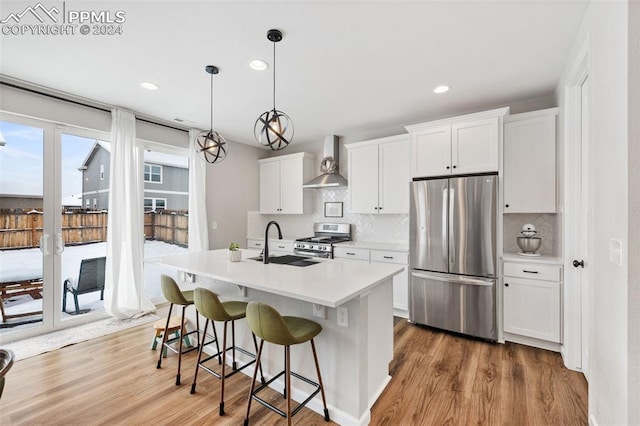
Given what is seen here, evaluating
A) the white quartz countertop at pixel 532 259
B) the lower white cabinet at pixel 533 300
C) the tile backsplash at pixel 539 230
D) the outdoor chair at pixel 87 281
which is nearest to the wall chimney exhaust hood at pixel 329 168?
the tile backsplash at pixel 539 230

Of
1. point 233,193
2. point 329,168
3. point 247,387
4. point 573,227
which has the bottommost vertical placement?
point 247,387

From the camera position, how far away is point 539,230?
10.4 feet

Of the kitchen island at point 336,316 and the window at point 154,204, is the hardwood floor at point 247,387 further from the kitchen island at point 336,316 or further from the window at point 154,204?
the window at point 154,204

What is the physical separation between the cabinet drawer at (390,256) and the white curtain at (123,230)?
127 inches

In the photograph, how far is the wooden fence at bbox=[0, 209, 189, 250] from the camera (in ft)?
9.57

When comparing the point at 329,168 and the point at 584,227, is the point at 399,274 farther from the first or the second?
the point at 329,168

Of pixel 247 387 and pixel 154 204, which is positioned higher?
pixel 154 204

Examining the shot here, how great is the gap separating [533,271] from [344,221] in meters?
2.72

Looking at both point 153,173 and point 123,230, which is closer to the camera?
point 123,230

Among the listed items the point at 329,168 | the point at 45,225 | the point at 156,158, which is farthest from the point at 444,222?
the point at 45,225

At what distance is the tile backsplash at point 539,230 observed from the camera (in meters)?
3.09

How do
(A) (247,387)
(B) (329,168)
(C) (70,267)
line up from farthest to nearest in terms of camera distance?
(B) (329,168)
(C) (70,267)
(A) (247,387)

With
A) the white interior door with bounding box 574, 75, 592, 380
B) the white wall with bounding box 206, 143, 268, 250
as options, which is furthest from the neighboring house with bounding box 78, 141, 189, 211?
the white interior door with bounding box 574, 75, 592, 380

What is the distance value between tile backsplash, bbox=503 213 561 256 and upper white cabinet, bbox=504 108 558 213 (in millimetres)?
331
